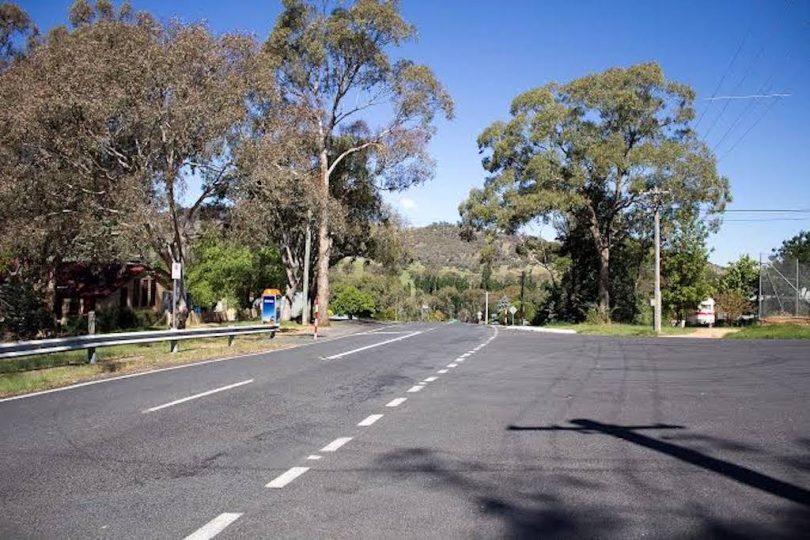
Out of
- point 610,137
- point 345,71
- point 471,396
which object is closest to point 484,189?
point 610,137

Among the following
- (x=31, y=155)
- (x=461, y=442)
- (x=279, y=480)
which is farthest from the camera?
(x=31, y=155)

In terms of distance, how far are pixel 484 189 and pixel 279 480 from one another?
152ft

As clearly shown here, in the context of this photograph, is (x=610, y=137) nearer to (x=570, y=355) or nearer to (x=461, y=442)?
(x=570, y=355)

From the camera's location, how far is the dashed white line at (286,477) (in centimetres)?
668

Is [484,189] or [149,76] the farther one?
[484,189]

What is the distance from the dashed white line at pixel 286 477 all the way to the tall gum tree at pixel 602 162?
40.4m

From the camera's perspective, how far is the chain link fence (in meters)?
38.2

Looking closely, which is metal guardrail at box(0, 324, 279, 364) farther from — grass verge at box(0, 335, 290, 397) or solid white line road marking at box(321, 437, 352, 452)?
solid white line road marking at box(321, 437, 352, 452)

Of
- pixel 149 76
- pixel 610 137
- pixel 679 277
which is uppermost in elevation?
pixel 610 137

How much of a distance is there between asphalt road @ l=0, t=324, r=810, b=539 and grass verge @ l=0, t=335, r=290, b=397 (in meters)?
1.59

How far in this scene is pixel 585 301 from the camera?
Answer: 5741cm

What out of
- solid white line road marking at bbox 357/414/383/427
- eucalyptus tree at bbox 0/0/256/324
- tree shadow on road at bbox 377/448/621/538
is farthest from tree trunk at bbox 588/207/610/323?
tree shadow on road at bbox 377/448/621/538

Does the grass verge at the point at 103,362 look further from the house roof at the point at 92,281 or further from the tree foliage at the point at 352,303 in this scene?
the tree foliage at the point at 352,303

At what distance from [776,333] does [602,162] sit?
17.8 meters
